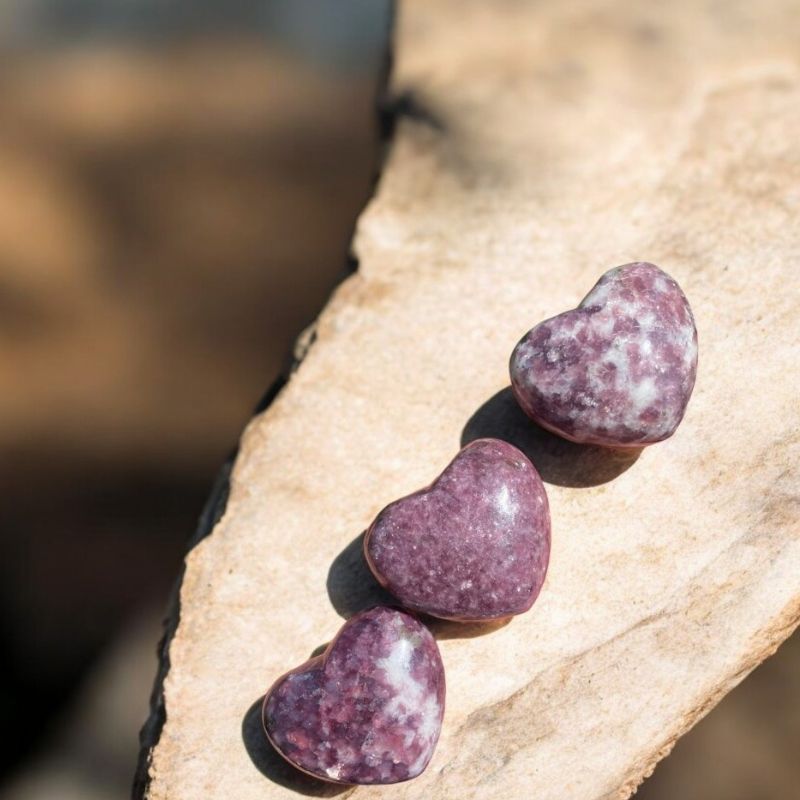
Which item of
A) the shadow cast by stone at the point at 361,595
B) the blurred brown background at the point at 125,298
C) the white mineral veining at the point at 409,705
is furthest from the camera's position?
the blurred brown background at the point at 125,298

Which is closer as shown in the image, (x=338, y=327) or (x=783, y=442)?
(x=783, y=442)

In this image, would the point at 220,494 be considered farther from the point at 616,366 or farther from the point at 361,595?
the point at 616,366

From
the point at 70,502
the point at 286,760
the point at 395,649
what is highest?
the point at 395,649

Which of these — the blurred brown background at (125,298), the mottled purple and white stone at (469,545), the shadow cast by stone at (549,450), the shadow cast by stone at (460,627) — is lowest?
the blurred brown background at (125,298)

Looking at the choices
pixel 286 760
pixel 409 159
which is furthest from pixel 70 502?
pixel 286 760

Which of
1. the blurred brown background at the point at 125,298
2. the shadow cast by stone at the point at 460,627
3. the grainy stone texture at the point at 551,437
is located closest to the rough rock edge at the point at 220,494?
the grainy stone texture at the point at 551,437

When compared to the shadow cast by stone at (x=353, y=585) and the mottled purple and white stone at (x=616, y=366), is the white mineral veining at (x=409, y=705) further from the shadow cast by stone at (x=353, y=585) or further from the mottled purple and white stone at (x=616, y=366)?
the mottled purple and white stone at (x=616, y=366)

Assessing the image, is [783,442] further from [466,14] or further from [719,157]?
[466,14]

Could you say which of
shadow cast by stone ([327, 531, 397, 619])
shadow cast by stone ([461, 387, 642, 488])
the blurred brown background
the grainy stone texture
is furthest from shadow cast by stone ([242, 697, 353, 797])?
the blurred brown background
